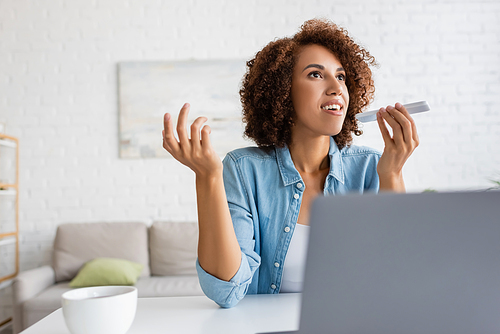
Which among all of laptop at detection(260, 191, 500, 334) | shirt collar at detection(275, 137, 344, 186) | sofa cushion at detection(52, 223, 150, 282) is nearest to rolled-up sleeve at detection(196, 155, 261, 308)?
shirt collar at detection(275, 137, 344, 186)

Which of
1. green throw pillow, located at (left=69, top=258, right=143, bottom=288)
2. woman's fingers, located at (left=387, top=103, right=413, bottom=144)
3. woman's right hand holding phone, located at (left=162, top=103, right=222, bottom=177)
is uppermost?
woman's fingers, located at (left=387, top=103, right=413, bottom=144)

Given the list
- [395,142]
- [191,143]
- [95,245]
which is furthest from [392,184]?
[95,245]

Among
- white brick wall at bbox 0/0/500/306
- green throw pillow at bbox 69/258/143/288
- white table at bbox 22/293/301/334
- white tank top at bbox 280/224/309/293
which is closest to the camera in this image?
white table at bbox 22/293/301/334

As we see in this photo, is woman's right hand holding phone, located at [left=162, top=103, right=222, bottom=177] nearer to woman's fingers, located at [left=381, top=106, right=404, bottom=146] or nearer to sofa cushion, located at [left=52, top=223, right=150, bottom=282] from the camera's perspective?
woman's fingers, located at [left=381, top=106, right=404, bottom=146]

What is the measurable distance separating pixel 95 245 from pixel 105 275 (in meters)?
0.41

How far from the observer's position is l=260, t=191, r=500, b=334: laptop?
0.32m

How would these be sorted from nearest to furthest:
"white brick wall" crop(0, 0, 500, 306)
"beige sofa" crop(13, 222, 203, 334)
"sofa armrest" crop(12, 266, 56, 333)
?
1. "sofa armrest" crop(12, 266, 56, 333)
2. "beige sofa" crop(13, 222, 203, 334)
3. "white brick wall" crop(0, 0, 500, 306)

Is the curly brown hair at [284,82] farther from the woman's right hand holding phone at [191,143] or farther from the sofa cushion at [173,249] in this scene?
the sofa cushion at [173,249]

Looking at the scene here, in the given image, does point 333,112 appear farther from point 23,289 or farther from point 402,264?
point 23,289

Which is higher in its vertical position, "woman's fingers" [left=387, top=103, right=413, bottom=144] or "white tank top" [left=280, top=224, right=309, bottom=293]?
"woman's fingers" [left=387, top=103, right=413, bottom=144]

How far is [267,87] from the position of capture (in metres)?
1.17

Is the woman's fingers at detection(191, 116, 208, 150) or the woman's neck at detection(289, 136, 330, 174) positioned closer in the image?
the woman's fingers at detection(191, 116, 208, 150)

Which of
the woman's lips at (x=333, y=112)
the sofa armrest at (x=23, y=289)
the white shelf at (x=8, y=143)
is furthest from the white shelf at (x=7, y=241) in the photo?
the woman's lips at (x=333, y=112)

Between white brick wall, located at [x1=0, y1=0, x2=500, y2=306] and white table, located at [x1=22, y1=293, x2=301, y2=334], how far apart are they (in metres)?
2.17
